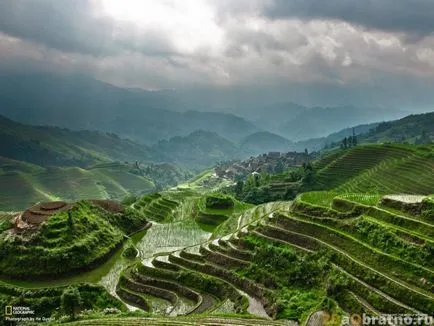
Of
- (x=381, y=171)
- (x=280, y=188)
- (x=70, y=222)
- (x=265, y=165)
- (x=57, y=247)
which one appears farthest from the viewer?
(x=265, y=165)

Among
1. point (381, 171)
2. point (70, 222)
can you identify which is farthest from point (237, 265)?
point (381, 171)

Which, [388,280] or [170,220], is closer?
[388,280]

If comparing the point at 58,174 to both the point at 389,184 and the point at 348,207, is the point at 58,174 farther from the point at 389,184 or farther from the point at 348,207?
the point at 348,207

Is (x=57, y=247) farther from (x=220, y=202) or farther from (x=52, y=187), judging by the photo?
(x=52, y=187)

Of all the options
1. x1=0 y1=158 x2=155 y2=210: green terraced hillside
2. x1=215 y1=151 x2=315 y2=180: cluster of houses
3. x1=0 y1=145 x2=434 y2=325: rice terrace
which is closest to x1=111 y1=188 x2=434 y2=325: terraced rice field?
x1=0 y1=145 x2=434 y2=325: rice terrace

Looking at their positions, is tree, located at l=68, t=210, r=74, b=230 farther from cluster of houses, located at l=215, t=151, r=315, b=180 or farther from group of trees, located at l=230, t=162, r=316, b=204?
cluster of houses, located at l=215, t=151, r=315, b=180

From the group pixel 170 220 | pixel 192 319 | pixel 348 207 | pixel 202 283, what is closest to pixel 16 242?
pixel 202 283

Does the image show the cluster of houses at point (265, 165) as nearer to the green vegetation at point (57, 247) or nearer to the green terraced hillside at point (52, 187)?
the green terraced hillside at point (52, 187)

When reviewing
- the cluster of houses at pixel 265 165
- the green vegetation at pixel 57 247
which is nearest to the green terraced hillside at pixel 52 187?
the cluster of houses at pixel 265 165

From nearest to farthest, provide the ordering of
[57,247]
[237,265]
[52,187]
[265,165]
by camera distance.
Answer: [237,265] → [57,247] → [52,187] → [265,165]
